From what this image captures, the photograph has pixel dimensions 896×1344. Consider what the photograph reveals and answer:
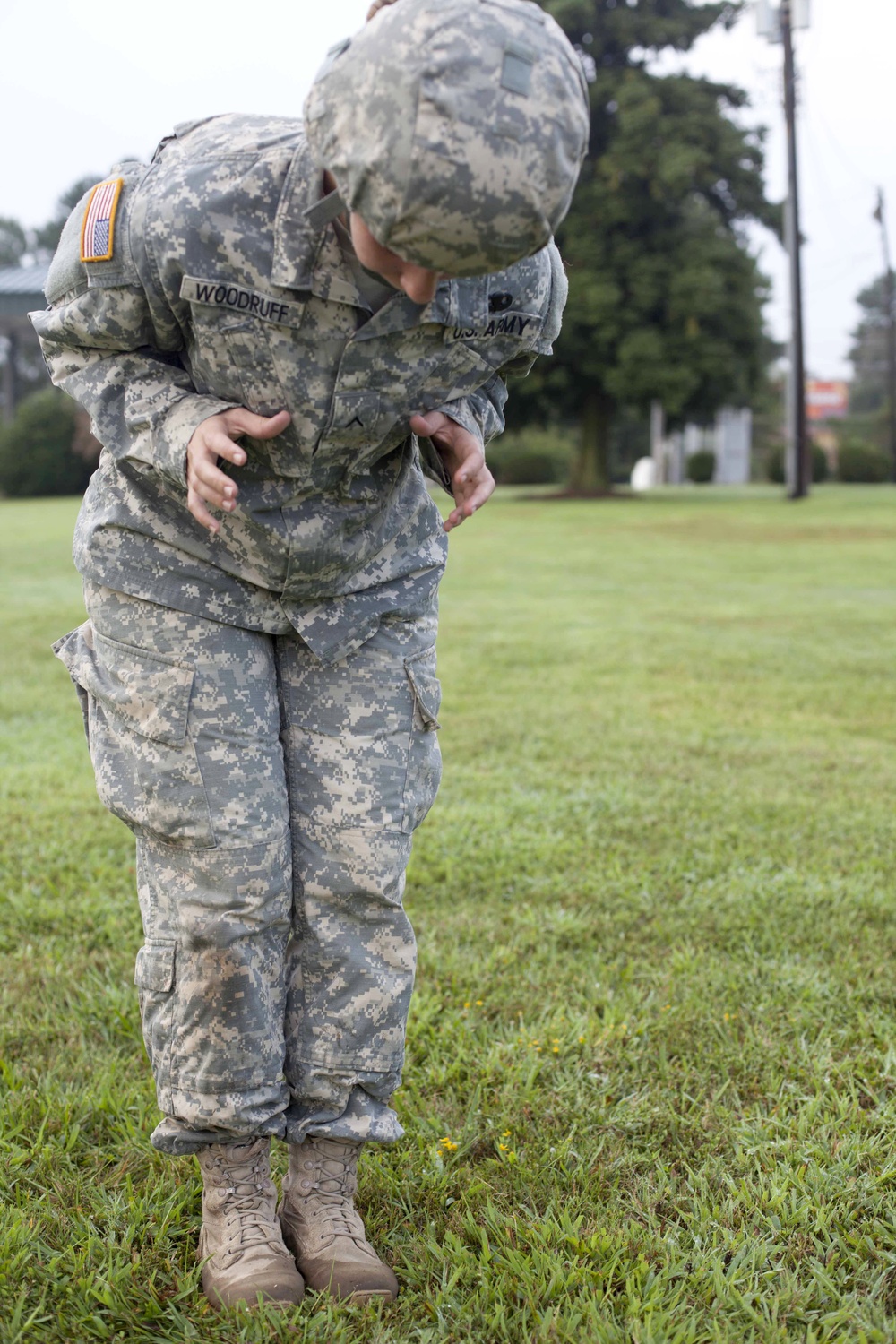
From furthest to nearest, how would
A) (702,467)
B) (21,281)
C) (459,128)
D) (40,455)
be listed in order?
(21,281) < (702,467) < (40,455) < (459,128)

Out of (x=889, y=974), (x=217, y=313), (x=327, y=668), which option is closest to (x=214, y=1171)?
(x=327, y=668)

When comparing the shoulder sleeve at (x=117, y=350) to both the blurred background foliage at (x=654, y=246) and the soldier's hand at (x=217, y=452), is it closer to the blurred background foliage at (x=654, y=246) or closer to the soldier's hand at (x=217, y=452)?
the soldier's hand at (x=217, y=452)

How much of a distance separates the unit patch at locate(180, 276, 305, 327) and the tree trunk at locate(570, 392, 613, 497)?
27220 mm

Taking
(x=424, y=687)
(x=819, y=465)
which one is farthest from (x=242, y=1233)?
(x=819, y=465)

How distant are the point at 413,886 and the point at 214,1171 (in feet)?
5.63

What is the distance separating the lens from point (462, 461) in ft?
6.40

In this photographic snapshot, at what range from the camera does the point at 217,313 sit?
1766 millimetres

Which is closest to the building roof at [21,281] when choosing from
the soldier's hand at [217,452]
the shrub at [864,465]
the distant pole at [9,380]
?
the distant pole at [9,380]

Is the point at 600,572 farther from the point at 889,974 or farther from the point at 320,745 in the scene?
the point at 320,745

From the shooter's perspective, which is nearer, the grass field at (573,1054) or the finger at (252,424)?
the finger at (252,424)

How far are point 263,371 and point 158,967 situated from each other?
0.92 meters

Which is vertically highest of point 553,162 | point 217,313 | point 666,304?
point 666,304

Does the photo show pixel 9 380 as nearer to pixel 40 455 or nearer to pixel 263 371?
pixel 40 455

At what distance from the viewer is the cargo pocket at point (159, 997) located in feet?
6.42
